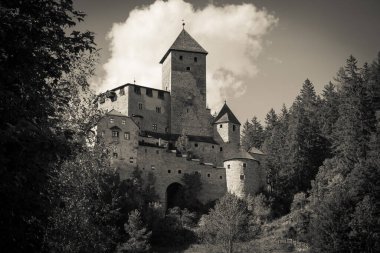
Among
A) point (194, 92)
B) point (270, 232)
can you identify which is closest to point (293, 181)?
point (270, 232)

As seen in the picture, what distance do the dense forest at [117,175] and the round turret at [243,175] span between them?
1.56 m

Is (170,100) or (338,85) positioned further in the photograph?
(338,85)

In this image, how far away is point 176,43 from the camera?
69688mm

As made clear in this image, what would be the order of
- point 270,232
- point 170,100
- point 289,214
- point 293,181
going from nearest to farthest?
point 270,232
point 289,214
point 293,181
point 170,100

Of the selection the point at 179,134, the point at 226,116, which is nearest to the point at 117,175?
the point at 179,134

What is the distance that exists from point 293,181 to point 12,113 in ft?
172

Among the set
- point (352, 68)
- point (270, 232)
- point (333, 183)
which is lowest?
point (270, 232)

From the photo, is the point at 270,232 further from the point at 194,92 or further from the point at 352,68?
the point at 352,68

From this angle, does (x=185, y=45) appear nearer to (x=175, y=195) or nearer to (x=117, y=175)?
(x=175, y=195)

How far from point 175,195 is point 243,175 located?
8.39 m

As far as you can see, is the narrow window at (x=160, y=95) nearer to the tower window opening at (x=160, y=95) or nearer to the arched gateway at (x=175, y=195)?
the tower window opening at (x=160, y=95)

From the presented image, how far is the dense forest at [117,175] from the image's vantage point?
33.0ft

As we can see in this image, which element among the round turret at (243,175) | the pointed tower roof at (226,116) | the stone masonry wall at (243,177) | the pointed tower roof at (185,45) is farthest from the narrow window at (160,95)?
the stone masonry wall at (243,177)

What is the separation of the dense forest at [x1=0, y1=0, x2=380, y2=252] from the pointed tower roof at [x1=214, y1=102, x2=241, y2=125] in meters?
6.51
